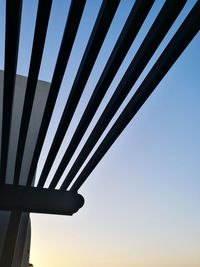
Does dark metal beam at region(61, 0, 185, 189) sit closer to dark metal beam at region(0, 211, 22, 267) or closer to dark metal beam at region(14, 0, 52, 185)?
dark metal beam at region(14, 0, 52, 185)

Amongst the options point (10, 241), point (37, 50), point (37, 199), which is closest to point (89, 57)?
point (37, 50)

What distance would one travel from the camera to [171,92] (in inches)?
381

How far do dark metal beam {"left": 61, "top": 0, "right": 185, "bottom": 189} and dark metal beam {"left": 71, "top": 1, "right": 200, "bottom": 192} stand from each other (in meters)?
0.21

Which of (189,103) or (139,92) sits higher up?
(189,103)

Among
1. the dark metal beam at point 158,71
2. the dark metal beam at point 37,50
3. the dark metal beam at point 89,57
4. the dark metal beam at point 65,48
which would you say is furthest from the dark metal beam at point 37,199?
the dark metal beam at point 65,48

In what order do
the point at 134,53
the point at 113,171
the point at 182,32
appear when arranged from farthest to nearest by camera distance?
the point at 113,171 → the point at 134,53 → the point at 182,32

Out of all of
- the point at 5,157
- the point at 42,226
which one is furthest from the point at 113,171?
the point at 5,157

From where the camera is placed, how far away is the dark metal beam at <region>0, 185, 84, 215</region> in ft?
26.7

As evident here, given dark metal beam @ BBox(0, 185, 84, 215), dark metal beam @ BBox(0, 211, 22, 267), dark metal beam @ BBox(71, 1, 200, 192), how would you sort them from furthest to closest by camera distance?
dark metal beam @ BBox(0, 211, 22, 267) → dark metal beam @ BBox(0, 185, 84, 215) → dark metal beam @ BBox(71, 1, 200, 192)

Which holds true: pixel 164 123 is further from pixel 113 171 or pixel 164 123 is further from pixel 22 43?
pixel 22 43

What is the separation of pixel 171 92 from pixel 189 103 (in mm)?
1516

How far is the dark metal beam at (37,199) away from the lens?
8.14m

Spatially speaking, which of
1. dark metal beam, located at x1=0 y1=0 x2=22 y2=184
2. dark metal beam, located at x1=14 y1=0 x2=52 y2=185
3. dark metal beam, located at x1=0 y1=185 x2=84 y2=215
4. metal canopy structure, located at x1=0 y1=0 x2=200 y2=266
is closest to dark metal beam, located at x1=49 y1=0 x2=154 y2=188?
metal canopy structure, located at x1=0 y1=0 x2=200 y2=266

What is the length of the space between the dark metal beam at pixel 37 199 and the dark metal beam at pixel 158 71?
2.47 meters
